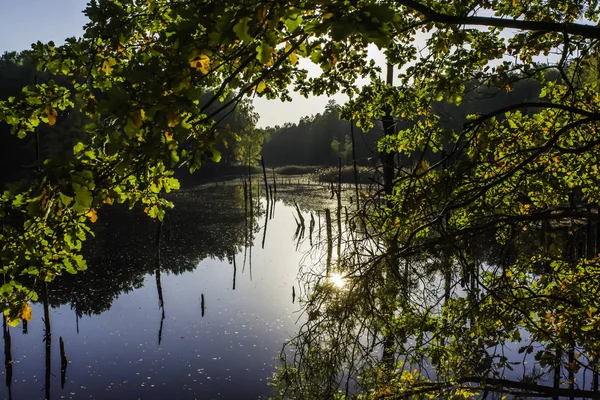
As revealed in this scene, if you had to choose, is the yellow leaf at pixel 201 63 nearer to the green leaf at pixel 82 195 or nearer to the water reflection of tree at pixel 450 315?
the green leaf at pixel 82 195

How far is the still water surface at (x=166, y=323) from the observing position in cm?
1145

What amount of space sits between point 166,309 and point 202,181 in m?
Answer: 46.3

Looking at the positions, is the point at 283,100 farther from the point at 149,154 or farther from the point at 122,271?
the point at 122,271

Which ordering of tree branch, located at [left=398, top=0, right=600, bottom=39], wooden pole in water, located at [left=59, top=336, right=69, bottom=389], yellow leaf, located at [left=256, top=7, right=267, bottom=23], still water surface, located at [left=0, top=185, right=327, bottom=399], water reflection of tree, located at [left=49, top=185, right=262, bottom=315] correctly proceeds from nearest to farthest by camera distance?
yellow leaf, located at [left=256, top=7, right=267, bottom=23]
tree branch, located at [left=398, top=0, right=600, bottom=39]
still water surface, located at [left=0, top=185, right=327, bottom=399]
wooden pole in water, located at [left=59, top=336, right=69, bottom=389]
water reflection of tree, located at [left=49, top=185, right=262, bottom=315]

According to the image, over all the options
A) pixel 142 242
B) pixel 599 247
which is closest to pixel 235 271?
pixel 142 242

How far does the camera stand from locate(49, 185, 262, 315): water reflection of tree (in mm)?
17641

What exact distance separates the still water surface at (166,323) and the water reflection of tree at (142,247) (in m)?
0.06

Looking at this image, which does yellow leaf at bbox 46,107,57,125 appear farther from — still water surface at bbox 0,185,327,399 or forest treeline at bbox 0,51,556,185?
still water surface at bbox 0,185,327,399

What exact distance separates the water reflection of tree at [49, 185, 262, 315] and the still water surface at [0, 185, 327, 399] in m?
0.06

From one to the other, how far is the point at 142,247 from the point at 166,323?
1019cm

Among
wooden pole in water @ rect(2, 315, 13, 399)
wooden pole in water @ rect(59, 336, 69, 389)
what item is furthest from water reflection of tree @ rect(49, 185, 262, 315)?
wooden pole in water @ rect(2, 315, 13, 399)

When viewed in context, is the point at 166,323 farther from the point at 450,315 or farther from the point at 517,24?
the point at 517,24

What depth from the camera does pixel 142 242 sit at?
25.6 metres

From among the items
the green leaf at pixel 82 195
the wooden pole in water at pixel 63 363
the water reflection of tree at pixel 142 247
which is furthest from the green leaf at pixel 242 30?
the water reflection of tree at pixel 142 247
